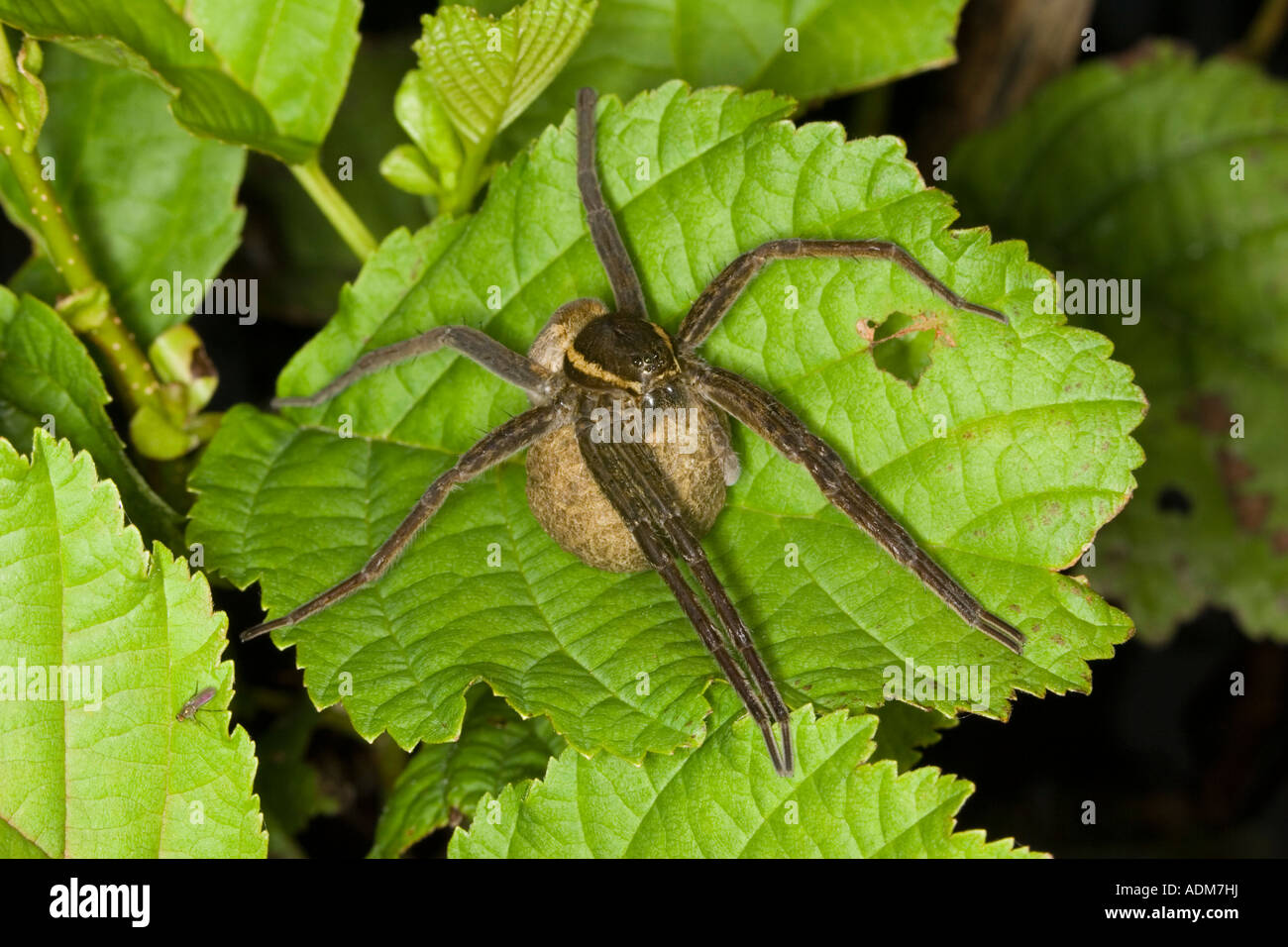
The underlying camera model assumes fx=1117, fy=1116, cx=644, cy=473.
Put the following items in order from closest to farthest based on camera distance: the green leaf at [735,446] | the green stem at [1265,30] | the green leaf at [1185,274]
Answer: the green leaf at [735,446] → the green leaf at [1185,274] → the green stem at [1265,30]

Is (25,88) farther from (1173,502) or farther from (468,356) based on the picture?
(1173,502)

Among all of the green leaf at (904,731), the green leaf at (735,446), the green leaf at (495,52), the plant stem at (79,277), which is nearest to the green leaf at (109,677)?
the green leaf at (735,446)

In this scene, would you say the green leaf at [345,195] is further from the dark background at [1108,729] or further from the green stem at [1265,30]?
the green stem at [1265,30]

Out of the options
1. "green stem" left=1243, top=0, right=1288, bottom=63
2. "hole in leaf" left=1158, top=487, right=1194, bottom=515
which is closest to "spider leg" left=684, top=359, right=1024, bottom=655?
"hole in leaf" left=1158, top=487, right=1194, bottom=515

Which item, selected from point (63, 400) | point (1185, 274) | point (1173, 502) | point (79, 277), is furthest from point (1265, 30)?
point (63, 400)

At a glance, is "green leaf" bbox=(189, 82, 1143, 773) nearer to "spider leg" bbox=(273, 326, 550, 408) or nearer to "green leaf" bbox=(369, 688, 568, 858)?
"spider leg" bbox=(273, 326, 550, 408)
